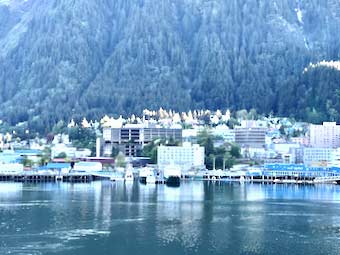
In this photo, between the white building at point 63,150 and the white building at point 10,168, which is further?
the white building at point 63,150

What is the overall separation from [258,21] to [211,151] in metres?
61.0

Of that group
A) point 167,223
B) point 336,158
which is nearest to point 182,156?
point 336,158

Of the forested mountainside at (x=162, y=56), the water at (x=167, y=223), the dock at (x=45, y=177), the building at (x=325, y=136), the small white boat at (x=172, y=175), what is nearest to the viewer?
the water at (x=167, y=223)

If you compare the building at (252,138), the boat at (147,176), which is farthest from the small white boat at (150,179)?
the building at (252,138)

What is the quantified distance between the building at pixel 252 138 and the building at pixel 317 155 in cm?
966

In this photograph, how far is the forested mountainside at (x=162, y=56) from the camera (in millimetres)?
139750

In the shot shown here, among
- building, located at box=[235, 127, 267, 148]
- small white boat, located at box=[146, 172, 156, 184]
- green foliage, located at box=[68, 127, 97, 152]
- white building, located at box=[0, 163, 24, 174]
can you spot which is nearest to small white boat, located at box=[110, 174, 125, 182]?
small white boat, located at box=[146, 172, 156, 184]

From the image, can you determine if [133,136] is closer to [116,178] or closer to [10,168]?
[116,178]

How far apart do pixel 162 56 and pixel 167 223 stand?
10934 cm

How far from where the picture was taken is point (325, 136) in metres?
110

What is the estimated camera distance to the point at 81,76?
150 m

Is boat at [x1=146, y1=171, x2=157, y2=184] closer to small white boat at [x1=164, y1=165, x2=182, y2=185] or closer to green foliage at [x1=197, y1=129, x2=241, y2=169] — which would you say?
small white boat at [x1=164, y1=165, x2=182, y2=185]

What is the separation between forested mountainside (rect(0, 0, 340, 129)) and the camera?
458 feet

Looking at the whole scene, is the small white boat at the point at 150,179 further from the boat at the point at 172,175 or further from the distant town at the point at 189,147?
the distant town at the point at 189,147
